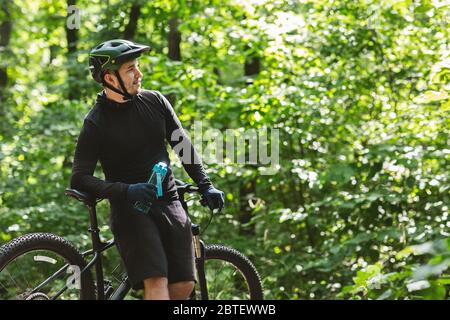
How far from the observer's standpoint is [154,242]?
10.6 ft

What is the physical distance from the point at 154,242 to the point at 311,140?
5.01m

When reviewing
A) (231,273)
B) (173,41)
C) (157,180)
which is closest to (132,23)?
(173,41)

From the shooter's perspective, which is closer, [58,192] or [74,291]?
[74,291]

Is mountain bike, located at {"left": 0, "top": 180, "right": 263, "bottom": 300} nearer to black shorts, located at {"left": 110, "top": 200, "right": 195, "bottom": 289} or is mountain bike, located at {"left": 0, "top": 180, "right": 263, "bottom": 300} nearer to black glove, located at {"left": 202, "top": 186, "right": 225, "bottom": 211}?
black glove, located at {"left": 202, "top": 186, "right": 225, "bottom": 211}

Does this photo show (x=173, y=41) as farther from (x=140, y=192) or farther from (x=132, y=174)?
(x=140, y=192)

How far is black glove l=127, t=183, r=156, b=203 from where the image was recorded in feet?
10.3

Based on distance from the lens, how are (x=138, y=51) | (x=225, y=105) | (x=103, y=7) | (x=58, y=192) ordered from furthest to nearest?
(x=103, y=7)
(x=58, y=192)
(x=225, y=105)
(x=138, y=51)

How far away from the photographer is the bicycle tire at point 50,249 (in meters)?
3.25

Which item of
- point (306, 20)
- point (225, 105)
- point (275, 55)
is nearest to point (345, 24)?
point (306, 20)

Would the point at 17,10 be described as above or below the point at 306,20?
above

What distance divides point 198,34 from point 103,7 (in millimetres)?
2668

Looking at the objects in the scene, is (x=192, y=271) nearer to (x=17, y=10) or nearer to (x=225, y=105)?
(x=225, y=105)

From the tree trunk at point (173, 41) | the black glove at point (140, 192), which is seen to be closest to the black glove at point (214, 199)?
the black glove at point (140, 192)
